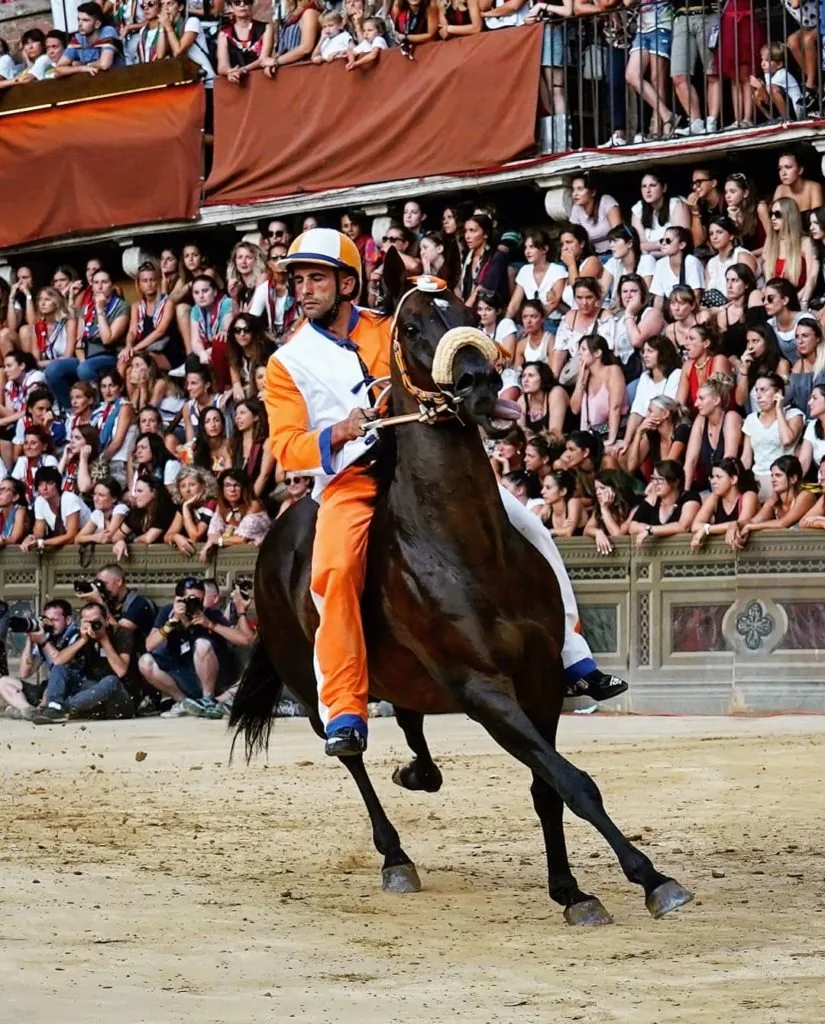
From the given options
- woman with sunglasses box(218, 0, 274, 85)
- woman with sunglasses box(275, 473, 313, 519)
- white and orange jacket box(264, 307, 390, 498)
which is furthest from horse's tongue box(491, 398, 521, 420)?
woman with sunglasses box(218, 0, 274, 85)

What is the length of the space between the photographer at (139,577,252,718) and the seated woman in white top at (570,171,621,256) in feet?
14.4

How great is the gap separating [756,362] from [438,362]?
853cm

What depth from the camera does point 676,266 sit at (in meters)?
16.5

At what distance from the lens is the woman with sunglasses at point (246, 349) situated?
1905 cm

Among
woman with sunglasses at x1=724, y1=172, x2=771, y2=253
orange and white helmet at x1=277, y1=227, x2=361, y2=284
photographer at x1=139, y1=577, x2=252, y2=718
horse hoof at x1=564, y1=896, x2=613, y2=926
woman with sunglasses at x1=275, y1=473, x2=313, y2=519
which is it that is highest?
woman with sunglasses at x1=724, y1=172, x2=771, y2=253

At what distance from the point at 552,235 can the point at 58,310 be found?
18.6 ft

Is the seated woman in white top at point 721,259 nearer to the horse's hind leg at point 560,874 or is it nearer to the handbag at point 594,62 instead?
the handbag at point 594,62

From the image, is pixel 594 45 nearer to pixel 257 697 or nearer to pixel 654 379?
pixel 654 379

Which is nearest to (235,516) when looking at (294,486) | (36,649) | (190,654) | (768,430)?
(294,486)

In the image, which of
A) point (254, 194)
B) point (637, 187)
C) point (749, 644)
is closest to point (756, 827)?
point (749, 644)

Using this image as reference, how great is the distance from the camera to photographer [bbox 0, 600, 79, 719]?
17.8 m

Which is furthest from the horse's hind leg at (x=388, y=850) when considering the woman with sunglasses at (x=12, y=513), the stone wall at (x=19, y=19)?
the stone wall at (x=19, y=19)

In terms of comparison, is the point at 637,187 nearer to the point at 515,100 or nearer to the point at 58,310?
the point at 515,100

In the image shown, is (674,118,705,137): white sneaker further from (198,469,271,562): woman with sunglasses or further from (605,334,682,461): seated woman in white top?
(198,469,271,562): woman with sunglasses
